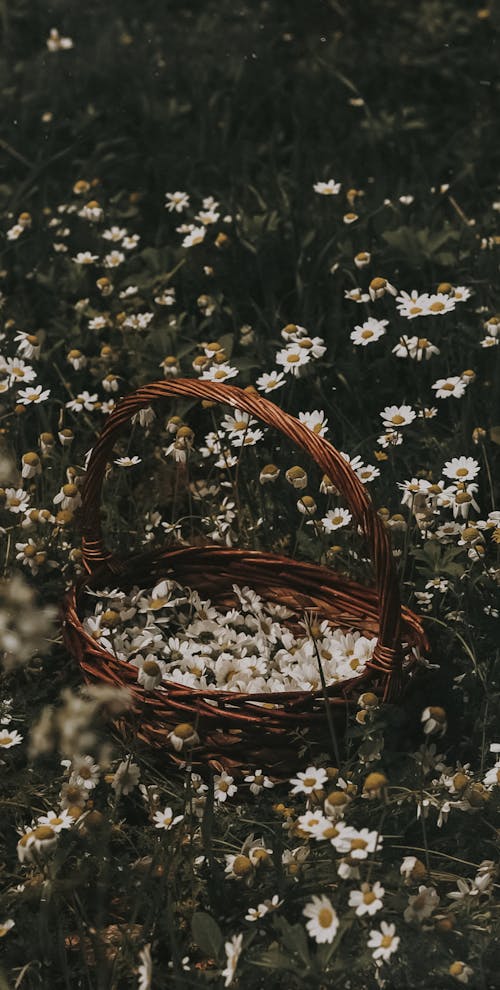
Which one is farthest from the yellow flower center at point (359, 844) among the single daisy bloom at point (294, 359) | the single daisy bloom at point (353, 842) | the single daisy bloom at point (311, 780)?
the single daisy bloom at point (294, 359)

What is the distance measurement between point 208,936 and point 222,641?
0.81 meters

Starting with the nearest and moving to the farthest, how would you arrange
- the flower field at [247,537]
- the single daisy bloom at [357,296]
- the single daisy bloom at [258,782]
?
the flower field at [247,537] < the single daisy bloom at [258,782] < the single daisy bloom at [357,296]

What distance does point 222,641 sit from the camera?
2.57 meters

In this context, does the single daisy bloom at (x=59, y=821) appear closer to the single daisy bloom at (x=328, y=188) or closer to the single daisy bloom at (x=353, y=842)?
the single daisy bloom at (x=353, y=842)

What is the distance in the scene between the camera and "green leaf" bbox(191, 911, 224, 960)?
72.2 inches

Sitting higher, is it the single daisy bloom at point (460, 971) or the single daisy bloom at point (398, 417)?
the single daisy bloom at point (398, 417)

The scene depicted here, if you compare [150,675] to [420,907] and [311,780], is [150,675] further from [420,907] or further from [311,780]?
[420,907]

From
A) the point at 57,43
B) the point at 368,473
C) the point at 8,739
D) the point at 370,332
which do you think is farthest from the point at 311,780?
the point at 57,43

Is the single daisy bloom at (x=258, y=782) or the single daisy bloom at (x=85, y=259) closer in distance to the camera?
the single daisy bloom at (x=258, y=782)

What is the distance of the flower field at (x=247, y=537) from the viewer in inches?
76.2

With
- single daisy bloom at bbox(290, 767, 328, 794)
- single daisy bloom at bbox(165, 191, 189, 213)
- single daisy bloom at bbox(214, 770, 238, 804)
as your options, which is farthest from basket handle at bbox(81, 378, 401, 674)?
single daisy bloom at bbox(165, 191, 189, 213)

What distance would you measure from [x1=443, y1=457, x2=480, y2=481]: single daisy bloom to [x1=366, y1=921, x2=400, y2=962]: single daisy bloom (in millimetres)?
1069

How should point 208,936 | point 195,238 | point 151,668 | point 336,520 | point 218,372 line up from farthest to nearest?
point 195,238, point 218,372, point 336,520, point 151,668, point 208,936

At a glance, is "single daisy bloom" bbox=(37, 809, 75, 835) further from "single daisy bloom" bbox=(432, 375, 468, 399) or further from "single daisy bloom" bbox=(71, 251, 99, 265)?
"single daisy bloom" bbox=(71, 251, 99, 265)
